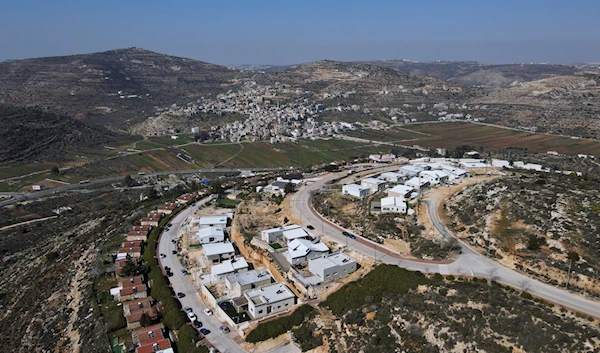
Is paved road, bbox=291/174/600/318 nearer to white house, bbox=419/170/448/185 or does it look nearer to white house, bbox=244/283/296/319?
white house, bbox=244/283/296/319

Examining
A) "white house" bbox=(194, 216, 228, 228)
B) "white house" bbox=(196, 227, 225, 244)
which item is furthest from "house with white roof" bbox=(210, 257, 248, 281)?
"white house" bbox=(194, 216, 228, 228)

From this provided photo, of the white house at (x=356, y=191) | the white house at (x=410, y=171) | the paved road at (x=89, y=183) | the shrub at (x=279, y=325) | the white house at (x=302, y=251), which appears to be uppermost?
the white house at (x=410, y=171)

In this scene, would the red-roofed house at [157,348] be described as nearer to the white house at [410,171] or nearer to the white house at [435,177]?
the white house at [435,177]

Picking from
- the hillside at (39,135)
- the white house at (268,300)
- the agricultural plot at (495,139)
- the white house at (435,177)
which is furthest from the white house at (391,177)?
the hillside at (39,135)

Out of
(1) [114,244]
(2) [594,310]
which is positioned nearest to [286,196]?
(1) [114,244]

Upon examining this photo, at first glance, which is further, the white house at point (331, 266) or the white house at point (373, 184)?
the white house at point (373, 184)

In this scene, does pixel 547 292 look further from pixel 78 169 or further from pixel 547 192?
pixel 78 169

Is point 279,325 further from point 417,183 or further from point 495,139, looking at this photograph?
point 495,139
